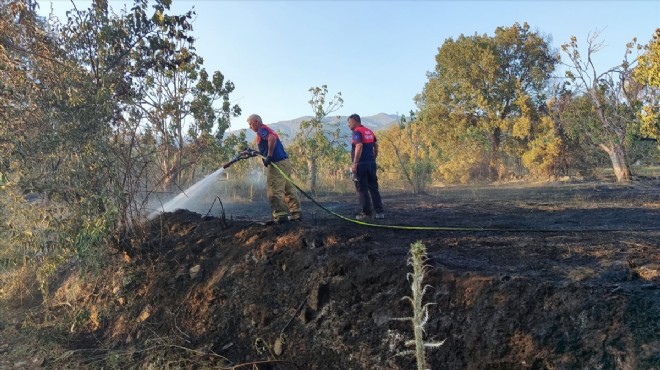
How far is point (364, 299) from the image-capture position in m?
3.45

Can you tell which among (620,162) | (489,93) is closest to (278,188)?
(620,162)

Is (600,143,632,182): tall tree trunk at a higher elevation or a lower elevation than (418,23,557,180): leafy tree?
lower

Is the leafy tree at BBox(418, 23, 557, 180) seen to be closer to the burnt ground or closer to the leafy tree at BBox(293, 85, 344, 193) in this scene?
the leafy tree at BBox(293, 85, 344, 193)

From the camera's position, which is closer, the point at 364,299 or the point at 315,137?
the point at 364,299

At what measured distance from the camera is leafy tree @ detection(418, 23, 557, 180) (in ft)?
71.6

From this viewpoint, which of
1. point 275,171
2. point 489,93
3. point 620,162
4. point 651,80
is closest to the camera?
point 275,171

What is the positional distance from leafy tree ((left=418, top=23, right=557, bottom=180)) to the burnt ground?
16.8 metres

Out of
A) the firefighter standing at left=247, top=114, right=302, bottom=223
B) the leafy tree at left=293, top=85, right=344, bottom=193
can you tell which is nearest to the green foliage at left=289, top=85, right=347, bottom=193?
the leafy tree at left=293, top=85, right=344, bottom=193

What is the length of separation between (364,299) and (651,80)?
11.0 meters

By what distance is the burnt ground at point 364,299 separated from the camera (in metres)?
2.60

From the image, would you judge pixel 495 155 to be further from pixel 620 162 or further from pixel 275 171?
pixel 275 171

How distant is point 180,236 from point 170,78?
4.08 metres

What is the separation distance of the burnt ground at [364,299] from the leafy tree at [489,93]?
16845 millimetres

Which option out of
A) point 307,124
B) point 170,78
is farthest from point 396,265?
point 307,124
